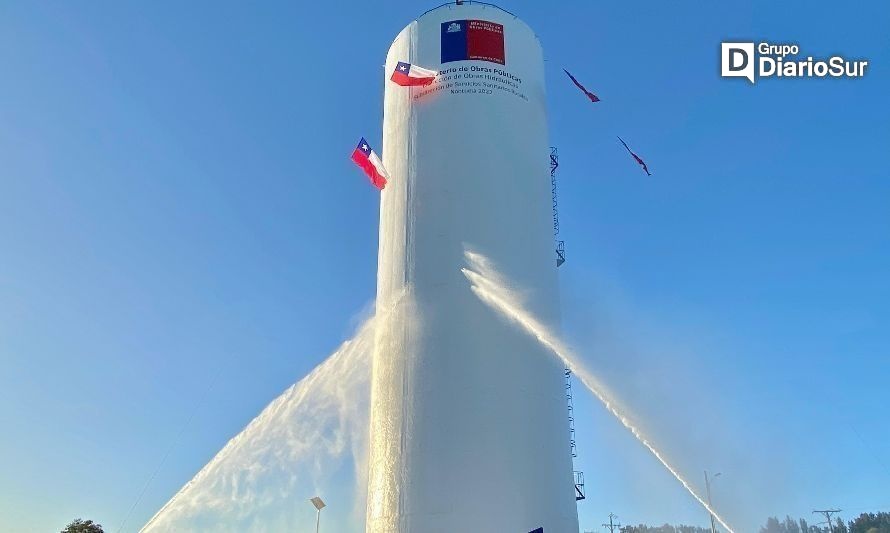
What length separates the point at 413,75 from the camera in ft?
84.4

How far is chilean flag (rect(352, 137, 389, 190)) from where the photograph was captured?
2642cm

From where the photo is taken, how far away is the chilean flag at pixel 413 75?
2569cm

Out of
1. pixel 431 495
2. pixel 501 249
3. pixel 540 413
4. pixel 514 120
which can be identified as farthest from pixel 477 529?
pixel 514 120

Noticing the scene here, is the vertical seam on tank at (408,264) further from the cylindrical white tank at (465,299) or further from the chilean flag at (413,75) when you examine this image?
the chilean flag at (413,75)

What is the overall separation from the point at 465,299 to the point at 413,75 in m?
9.21

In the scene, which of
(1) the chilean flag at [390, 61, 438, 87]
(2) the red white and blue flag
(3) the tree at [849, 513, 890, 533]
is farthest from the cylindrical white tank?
(3) the tree at [849, 513, 890, 533]

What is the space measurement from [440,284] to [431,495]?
6.69 metres

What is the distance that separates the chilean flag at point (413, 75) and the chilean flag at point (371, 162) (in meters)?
2.88

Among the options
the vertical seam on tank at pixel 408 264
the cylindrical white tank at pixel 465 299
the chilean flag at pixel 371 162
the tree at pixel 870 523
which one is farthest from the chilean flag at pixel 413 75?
the tree at pixel 870 523

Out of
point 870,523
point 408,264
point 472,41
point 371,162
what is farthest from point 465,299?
point 870,523

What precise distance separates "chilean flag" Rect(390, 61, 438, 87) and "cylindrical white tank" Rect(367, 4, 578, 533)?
38cm

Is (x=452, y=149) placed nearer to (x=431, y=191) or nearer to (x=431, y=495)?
(x=431, y=191)

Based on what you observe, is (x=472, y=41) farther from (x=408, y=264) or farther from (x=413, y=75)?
(x=408, y=264)

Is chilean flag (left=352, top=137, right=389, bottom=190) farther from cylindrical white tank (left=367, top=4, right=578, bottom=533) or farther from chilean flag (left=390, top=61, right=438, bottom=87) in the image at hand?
chilean flag (left=390, top=61, right=438, bottom=87)
